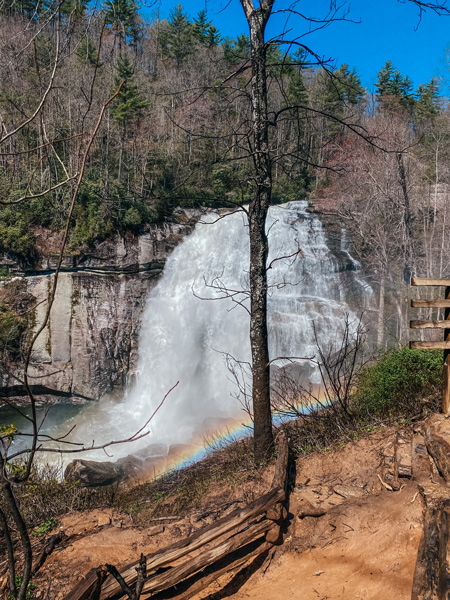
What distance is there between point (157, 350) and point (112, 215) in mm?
6421

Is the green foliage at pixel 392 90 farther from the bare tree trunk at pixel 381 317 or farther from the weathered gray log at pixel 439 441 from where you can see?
the weathered gray log at pixel 439 441

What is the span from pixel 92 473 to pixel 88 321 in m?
7.96

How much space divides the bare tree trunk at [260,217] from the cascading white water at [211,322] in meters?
6.79

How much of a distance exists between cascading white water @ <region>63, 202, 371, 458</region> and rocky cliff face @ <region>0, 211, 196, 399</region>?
2.33ft

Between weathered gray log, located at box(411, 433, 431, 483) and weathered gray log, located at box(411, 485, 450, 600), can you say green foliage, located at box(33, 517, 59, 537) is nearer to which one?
weathered gray log, located at box(411, 485, 450, 600)

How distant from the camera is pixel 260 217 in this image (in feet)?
17.4

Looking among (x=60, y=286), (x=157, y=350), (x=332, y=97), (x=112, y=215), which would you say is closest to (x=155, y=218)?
(x=112, y=215)

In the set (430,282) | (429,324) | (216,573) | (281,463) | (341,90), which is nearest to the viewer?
(216,573)

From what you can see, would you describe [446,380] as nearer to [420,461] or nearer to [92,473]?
[420,461]

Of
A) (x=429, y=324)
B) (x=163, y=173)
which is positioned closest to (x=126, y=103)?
(x=163, y=173)

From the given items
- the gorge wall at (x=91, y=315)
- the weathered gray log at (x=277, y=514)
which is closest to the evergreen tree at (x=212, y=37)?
the gorge wall at (x=91, y=315)

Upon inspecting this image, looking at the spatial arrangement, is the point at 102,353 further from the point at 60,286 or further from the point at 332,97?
the point at 332,97

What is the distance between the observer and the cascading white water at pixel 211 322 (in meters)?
13.4

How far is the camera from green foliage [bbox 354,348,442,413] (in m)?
6.27
